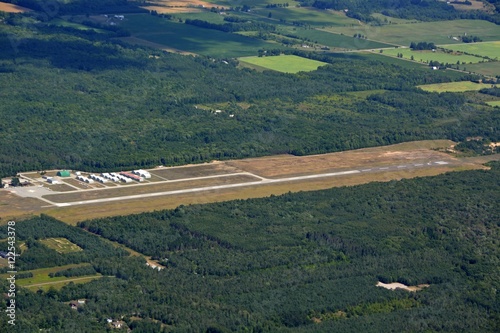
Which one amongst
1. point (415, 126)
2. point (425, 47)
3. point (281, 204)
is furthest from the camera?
point (425, 47)

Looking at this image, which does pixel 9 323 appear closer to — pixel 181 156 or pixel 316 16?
pixel 181 156

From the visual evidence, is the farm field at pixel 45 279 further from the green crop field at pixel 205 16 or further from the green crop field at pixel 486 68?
the green crop field at pixel 205 16

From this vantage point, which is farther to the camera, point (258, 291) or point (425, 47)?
point (425, 47)

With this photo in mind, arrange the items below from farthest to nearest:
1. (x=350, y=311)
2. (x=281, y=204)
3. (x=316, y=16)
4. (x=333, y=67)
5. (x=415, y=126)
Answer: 1. (x=316, y=16)
2. (x=333, y=67)
3. (x=415, y=126)
4. (x=281, y=204)
5. (x=350, y=311)

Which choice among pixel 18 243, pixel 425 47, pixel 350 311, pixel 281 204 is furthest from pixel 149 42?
pixel 350 311

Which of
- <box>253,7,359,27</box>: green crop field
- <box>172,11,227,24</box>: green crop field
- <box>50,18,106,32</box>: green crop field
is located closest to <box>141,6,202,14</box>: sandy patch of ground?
<box>172,11,227,24</box>: green crop field
